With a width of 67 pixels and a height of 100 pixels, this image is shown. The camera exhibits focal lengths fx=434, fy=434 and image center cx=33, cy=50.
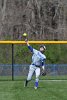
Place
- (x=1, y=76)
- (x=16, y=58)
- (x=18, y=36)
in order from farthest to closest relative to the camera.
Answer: (x=18, y=36) < (x=16, y=58) < (x=1, y=76)

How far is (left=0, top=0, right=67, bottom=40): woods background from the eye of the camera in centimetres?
3506

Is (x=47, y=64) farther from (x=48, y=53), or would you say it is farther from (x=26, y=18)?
(x=26, y=18)

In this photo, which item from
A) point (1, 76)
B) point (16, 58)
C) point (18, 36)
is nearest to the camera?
point (1, 76)

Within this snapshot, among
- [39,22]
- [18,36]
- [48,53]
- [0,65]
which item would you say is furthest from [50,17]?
[0,65]

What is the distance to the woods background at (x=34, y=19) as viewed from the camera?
3506 cm

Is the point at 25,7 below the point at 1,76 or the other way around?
the other way around

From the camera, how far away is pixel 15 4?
119 ft

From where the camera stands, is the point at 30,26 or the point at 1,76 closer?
the point at 1,76

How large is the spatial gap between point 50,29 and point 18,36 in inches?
117

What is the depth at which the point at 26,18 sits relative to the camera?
3572cm

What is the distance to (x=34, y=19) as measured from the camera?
36.0 m

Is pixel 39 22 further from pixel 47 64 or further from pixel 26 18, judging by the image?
pixel 47 64

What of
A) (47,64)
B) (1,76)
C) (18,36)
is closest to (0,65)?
(1,76)

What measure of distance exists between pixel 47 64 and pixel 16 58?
210 cm
